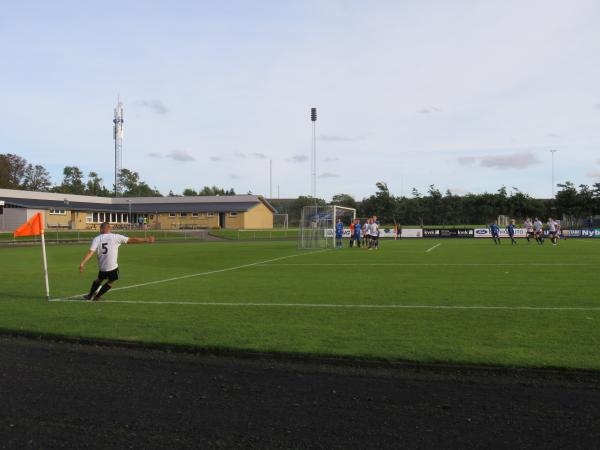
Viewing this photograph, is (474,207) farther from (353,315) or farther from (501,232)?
(353,315)

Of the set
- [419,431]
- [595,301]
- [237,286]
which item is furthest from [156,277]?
[419,431]

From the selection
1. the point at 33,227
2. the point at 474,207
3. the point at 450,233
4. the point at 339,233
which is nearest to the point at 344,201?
the point at 474,207

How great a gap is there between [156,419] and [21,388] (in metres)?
1.88

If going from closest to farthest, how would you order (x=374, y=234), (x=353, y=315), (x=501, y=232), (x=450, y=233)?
(x=353, y=315) → (x=374, y=234) → (x=501, y=232) → (x=450, y=233)

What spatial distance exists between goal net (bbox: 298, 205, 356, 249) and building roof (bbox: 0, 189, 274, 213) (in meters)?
41.1

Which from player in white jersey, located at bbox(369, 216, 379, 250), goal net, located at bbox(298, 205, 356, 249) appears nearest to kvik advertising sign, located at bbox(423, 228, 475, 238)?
goal net, located at bbox(298, 205, 356, 249)

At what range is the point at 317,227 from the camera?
36281 millimetres

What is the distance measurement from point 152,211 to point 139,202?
26.3 feet

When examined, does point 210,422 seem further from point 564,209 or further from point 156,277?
point 564,209

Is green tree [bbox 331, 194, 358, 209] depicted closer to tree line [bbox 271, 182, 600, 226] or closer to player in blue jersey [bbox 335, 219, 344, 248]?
tree line [bbox 271, 182, 600, 226]

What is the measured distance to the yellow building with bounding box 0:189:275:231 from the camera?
6862 centimetres

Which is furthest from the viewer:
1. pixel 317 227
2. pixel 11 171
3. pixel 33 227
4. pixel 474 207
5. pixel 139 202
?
pixel 11 171

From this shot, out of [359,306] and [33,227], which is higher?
[33,227]

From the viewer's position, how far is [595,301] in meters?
10.2
